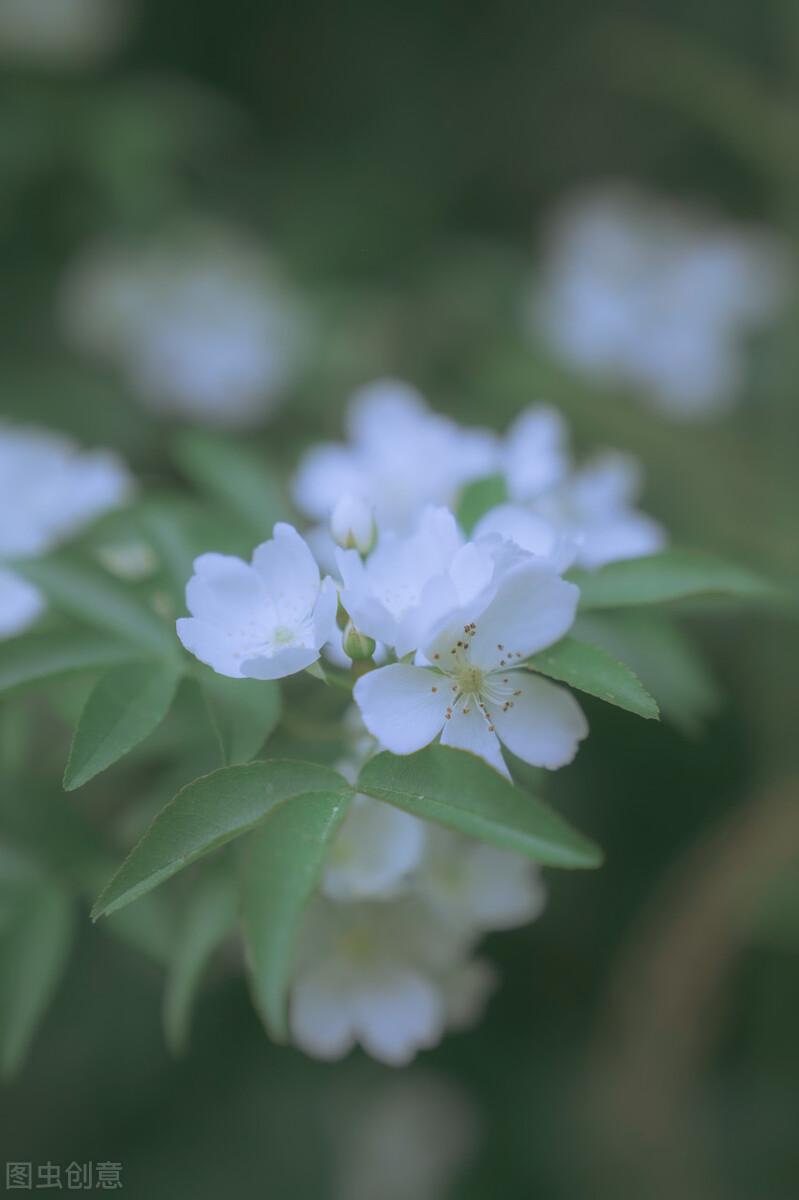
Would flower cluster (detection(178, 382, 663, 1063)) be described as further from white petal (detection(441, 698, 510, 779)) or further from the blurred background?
the blurred background

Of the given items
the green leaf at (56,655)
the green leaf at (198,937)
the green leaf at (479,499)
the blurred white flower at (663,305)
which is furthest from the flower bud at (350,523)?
the blurred white flower at (663,305)

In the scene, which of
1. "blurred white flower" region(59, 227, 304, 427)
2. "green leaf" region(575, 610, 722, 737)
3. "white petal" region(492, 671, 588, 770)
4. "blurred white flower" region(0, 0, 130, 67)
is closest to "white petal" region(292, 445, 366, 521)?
"green leaf" region(575, 610, 722, 737)

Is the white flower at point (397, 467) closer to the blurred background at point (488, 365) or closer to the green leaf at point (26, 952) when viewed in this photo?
the blurred background at point (488, 365)

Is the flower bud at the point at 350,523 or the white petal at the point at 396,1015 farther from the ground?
the flower bud at the point at 350,523

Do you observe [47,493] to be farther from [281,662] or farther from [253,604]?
[281,662]

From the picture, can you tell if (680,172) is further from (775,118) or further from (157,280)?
(157,280)

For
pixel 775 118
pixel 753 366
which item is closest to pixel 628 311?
pixel 753 366
